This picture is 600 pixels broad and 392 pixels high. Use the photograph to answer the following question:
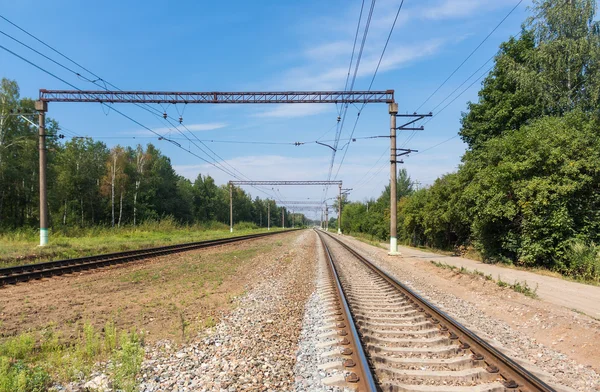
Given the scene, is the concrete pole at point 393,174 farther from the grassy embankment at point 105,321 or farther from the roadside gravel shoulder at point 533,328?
the grassy embankment at point 105,321

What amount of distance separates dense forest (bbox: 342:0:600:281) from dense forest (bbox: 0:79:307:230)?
79.0 feet

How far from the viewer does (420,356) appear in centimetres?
558

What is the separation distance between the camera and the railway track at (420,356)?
4.54m

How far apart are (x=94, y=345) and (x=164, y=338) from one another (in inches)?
42.5

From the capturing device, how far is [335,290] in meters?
10.8

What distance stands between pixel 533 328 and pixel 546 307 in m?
1.77

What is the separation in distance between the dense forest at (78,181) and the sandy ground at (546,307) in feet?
74.8

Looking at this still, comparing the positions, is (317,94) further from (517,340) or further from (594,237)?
(517,340)

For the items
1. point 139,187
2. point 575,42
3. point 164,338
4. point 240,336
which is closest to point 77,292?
point 164,338

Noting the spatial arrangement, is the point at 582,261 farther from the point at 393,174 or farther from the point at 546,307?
the point at 393,174

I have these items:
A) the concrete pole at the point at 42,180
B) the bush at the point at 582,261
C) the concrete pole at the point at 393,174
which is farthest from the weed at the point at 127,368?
the concrete pole at the point at 393,174

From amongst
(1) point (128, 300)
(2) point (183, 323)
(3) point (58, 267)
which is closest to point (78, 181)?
(3) point (58, 267)

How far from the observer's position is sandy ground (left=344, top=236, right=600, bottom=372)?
6512mm

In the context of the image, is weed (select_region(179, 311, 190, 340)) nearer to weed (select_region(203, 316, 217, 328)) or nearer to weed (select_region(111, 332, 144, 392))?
weed (select_region(203, 316, 217, 328))
